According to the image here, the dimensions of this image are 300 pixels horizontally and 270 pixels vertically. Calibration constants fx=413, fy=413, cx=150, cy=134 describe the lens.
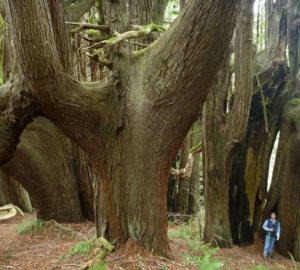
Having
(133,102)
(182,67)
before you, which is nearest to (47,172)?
(133,102)

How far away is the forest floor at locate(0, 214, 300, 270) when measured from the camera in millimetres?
5387

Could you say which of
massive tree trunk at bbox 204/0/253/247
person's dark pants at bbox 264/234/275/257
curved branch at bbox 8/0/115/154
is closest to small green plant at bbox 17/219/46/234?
curved branch at bbox 8/0/115/154

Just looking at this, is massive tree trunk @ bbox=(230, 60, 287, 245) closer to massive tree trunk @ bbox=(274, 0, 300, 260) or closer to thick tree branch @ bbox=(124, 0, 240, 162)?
massive tree trunk @ bbox=(274, 0, 300, 260)

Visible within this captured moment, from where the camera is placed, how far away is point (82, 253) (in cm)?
585

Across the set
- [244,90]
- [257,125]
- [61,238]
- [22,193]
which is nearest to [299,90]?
[257,125]

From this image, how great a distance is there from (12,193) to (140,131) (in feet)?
25.6

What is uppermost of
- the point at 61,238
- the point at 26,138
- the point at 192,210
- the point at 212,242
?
the point at 26,138

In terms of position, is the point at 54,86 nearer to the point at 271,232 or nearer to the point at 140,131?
the point at 140,131

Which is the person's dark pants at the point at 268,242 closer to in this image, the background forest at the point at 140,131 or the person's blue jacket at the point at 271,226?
the person's blue jacket at the point at 271,226

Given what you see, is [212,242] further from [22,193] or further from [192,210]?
[22,193]

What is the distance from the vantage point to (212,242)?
9.48m

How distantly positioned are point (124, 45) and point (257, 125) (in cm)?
538

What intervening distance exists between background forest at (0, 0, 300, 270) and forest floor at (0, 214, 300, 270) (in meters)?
0.03

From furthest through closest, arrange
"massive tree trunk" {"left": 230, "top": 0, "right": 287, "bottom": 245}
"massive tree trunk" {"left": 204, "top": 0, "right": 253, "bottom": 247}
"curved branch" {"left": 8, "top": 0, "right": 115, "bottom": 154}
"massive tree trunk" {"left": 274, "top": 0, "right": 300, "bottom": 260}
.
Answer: "massive tree trunk" {"left": 230, "top": 0, "right": 287, "bottom": 245}, "massive tree trunk" {"left": 274, "top": 0, "right": 300, "bottom": 260}, "massive tree trunk" {"left": 204, "top": 0, "right": 253, "bottom": 247}, "curved branch" {"left": 8, "top": 0, "right": 115, "bottom": 154}
